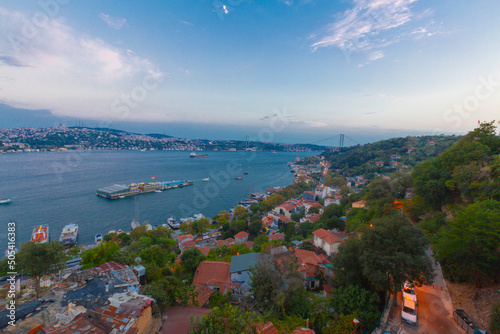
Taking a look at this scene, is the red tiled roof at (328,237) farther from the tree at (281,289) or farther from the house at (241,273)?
the tree at (281,289)

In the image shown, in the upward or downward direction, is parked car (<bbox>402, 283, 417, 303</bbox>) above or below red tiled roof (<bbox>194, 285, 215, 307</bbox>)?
above

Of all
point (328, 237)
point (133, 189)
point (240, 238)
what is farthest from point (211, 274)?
point (133, 189)

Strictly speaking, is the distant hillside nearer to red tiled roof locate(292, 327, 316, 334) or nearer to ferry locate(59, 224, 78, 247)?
red tiled roof locate(292, 327, 316, 334)

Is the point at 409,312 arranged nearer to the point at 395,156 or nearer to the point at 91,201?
the point at 91,201

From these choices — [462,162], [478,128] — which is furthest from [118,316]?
[478,128]

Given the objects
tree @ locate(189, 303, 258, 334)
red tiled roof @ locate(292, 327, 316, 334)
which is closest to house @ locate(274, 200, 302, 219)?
red tiled roof @ locate(292, 327, 316, 334)

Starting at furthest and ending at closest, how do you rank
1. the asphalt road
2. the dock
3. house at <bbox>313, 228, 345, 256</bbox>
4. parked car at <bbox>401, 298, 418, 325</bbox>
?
Answer: 1. the dock
2. house at <bbox>313, 228, 345, 256</bbox>
3. parked car at <bbox>401, 298, 418, 325</bbox>
4. the asphalt road

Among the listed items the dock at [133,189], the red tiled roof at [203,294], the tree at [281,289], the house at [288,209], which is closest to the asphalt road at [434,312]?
the tree at [281,289]
